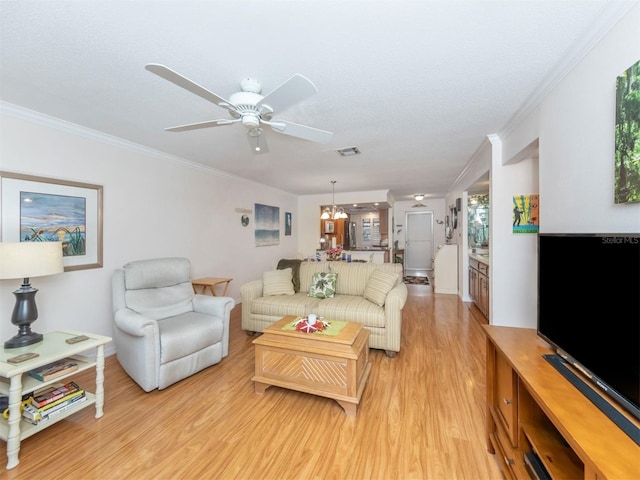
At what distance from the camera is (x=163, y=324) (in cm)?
254

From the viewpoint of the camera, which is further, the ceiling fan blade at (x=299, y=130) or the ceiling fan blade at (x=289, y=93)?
the ceiling fan blade at (x=299, y=130)

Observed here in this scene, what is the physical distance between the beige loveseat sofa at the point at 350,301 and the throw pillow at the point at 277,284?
0.03 meters

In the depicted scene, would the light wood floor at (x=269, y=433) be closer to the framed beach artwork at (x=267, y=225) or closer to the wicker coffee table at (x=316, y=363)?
the wicker coffee table at (x=316, y=363)

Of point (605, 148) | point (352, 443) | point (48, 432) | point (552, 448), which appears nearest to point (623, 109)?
point (605, 148)

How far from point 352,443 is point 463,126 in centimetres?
288

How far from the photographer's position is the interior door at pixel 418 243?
28.5ft

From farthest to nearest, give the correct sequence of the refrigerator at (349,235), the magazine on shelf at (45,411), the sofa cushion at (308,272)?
the refrigerator at (349,235) < the sofa cushion at (308,272) < the magazine on shelf at (45,411)

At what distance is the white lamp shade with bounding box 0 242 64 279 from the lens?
1782 mm

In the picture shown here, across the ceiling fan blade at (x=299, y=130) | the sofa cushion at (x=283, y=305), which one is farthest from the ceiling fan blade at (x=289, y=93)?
the sofa cushion at (x=283, y=305)

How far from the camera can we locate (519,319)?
9.52 ft

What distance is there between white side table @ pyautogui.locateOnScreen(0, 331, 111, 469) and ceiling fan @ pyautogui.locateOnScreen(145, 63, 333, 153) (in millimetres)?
1709

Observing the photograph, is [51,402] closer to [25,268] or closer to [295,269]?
[25,268]

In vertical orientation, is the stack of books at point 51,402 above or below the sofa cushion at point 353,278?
below

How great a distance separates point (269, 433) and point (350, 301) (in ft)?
5.49
